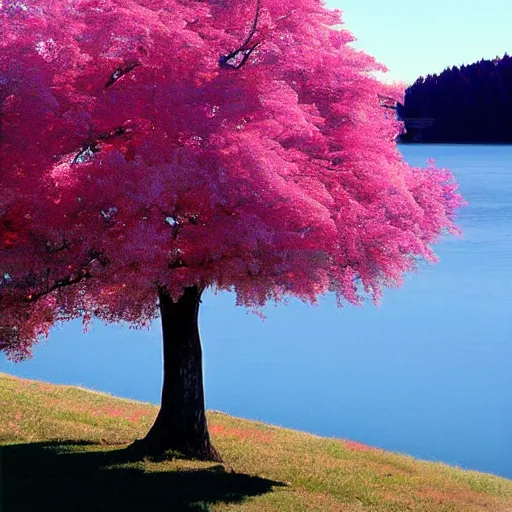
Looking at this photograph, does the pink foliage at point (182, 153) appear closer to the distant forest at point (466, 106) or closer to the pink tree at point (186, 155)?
the pink tree at point (186, 155)

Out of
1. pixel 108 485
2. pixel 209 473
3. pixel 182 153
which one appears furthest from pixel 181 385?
pixel 182 153

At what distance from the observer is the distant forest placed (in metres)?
82.0

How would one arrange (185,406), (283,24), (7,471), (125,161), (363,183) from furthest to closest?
(185,406)
(7,471)
(363,183)
(283,24)
(125,161)

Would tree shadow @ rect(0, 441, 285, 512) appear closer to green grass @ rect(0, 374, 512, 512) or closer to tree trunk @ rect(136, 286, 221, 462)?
green grass @ rect(0, 374, 512, 512)

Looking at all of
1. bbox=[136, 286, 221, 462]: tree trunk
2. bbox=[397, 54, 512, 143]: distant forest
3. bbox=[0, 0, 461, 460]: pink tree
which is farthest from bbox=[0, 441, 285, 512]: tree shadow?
bbox=[397, 54, 512, 143]: distant forest

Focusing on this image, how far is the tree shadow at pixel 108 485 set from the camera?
56.4 ft

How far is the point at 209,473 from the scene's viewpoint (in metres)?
19.7

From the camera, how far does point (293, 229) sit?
16.0 m

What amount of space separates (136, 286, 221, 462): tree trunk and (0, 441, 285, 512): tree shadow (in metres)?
0.92

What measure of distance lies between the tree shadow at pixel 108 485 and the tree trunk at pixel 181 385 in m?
0.92

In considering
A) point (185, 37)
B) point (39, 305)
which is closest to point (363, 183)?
point (185, 37)

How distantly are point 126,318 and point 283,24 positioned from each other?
28.5ft

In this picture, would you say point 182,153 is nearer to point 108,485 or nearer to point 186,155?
point 186,155

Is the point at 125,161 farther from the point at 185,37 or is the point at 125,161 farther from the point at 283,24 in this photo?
the point at 283,24
